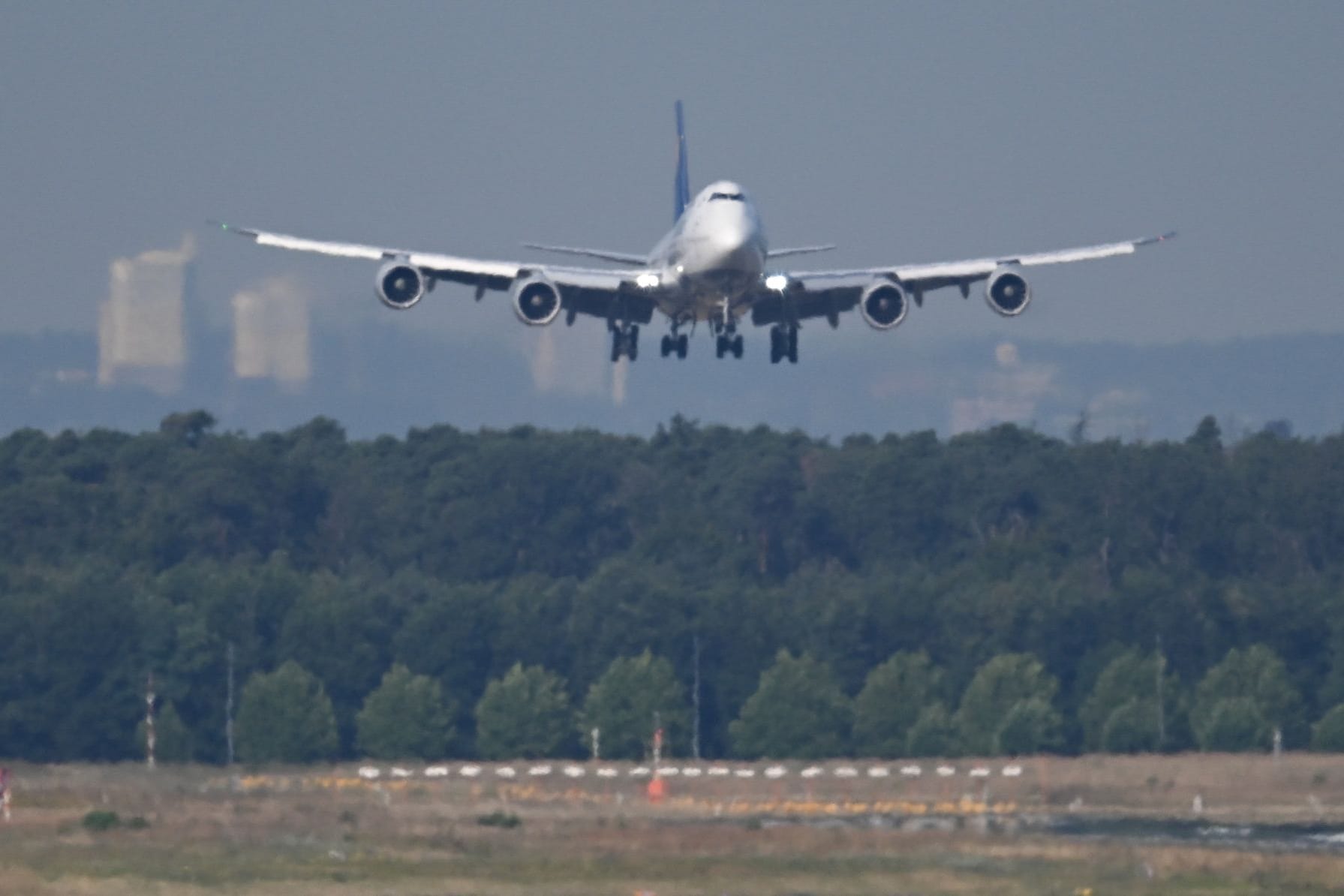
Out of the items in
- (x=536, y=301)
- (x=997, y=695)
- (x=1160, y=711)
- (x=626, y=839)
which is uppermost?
(x=536, y=301)

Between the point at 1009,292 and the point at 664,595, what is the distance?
48206 mm

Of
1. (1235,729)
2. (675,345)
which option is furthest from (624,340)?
(1235,729)

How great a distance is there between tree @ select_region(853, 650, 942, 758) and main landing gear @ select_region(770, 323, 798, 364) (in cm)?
3193

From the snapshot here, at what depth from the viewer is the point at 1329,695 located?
91938mm

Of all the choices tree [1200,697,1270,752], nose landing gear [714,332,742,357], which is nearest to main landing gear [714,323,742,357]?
nose landing gear [714,332,742,357]

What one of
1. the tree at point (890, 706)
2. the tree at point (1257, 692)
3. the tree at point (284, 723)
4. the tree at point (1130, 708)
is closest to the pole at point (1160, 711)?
the tree at point (1130, 708)

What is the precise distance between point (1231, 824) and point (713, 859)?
12396mm

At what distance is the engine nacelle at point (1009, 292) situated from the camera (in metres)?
52.6

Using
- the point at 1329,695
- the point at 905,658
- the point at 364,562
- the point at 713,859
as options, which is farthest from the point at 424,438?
the point at 713,859

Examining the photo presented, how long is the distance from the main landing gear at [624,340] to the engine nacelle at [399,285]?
20.1ft

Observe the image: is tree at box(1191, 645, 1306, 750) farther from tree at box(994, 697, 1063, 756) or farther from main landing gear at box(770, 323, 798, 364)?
main landing gear at box(770, 323, 798, 364)

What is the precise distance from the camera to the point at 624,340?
57.0 meters

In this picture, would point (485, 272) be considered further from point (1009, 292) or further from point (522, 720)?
point (522, 720)

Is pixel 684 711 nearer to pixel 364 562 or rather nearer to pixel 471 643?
pixel 471 643
